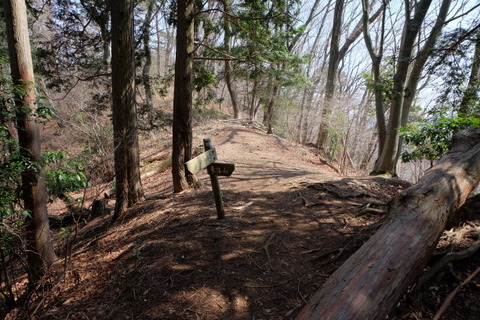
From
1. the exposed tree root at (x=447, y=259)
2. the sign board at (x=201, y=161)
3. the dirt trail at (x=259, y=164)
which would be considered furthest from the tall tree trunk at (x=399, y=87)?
the sign board at (x=201, y=161)

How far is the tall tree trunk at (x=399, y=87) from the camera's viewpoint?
777 cm

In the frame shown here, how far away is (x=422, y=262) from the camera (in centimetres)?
203

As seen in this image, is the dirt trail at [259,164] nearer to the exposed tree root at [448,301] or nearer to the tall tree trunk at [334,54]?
the tall tree trunk at [334,54]

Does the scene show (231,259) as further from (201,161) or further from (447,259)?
(447,259)

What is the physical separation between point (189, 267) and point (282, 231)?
1511mm

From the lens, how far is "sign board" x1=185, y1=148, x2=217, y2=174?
3543mm

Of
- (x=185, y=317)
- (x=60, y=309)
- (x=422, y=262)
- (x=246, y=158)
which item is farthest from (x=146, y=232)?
(x=246, y=158)

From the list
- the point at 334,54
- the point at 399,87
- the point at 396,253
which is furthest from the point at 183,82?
the point at 334,54

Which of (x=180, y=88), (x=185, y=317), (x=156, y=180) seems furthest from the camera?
(x=156, y=180)

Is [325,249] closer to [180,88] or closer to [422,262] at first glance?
→ [422,262]

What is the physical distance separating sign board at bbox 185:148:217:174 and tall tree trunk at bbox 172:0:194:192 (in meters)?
2.03

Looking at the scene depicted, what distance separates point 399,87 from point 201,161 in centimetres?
712

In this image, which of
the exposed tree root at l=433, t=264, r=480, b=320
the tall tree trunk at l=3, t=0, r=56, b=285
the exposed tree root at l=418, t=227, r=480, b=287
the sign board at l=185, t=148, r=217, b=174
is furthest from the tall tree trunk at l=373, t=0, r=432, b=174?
the tall tree trunk at l=3, t=0, r=56, b=285

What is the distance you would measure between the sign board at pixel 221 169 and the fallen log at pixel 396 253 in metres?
2.18
